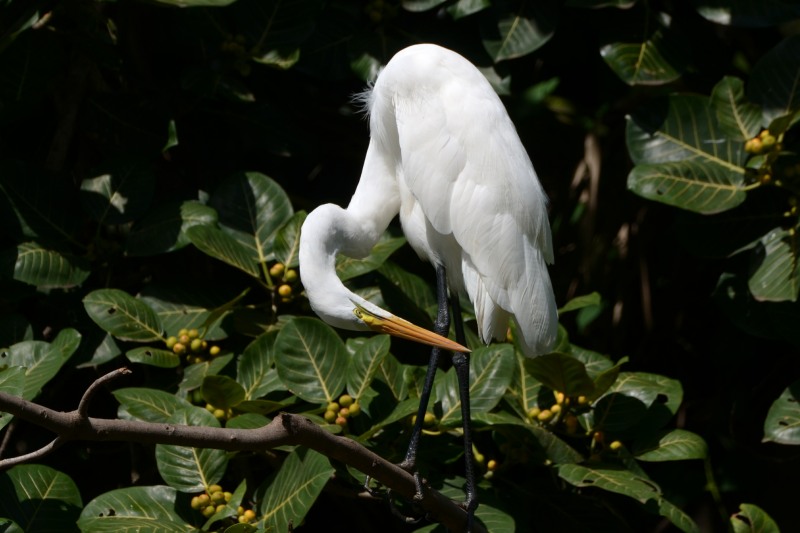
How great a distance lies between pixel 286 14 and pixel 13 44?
71 centimetres

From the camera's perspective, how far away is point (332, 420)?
215cm

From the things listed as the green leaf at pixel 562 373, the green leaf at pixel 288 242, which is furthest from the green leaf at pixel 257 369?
the green leaf at pixel 562 373

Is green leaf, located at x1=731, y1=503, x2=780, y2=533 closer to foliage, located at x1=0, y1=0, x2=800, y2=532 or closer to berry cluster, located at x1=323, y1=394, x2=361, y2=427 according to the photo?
foliage, located at x1=0, y1=0, x2=800, y2=532

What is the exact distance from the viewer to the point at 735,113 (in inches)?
98.2

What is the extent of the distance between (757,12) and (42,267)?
1.99 m

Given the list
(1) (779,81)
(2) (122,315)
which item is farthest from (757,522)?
(2) (122,315)

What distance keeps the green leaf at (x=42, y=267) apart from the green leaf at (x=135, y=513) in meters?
0.59

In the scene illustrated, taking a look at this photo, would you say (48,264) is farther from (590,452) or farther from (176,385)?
(590,452)

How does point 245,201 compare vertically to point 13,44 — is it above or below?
below

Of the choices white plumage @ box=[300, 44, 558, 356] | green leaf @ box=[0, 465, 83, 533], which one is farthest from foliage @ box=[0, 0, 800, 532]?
white plumage @ box=[300, 44, 558, 356]

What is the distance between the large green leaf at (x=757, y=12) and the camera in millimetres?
2582

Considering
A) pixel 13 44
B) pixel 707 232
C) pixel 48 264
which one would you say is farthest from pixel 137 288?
pixel 707 232

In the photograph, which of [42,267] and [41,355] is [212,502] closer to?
[41,355]

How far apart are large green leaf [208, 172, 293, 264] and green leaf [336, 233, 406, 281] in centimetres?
20
